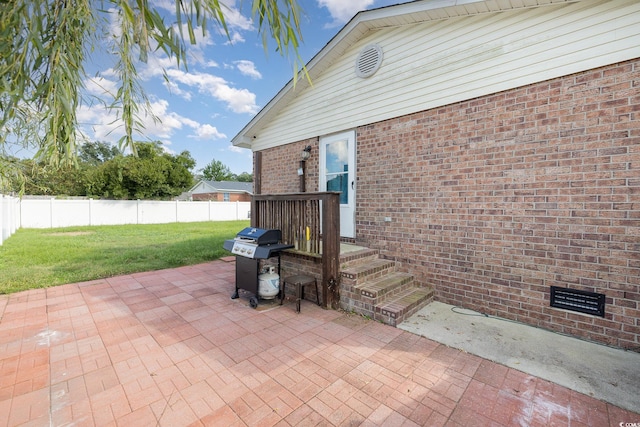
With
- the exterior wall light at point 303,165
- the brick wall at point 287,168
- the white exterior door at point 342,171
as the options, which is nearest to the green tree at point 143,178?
the brick wall at point 287,168

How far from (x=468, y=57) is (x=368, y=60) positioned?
1808 mm

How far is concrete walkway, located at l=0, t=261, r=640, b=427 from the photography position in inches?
80.7

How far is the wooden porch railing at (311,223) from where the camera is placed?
13.4 ft

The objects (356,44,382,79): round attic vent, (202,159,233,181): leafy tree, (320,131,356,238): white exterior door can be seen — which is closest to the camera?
→ (356,44,382,79): round attic vent

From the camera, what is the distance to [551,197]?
3.42 metres

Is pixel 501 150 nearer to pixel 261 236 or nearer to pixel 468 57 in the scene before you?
pixel 468 57

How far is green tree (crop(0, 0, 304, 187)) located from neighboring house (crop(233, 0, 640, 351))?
3.37 m

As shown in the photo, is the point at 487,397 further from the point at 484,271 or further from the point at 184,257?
the point at 184,257

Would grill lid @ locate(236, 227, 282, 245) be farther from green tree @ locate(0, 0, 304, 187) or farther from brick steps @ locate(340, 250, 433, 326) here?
green tree @ locate(0, 0, 304, 187)

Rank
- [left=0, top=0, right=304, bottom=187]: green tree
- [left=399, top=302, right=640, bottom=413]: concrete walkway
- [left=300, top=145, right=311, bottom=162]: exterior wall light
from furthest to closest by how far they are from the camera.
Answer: [left=300, top=145, right=311, bottom=162]: exterior wall light < [left=399, top=302, right=640, bottom=413]: concrete walkway < [left=0, top=0, right=304, bottom=187]: green tree

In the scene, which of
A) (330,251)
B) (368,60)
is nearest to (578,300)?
(330,251)

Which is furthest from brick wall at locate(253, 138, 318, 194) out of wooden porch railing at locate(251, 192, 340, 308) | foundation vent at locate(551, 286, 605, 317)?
foundation vent at locate(551, 286, 605, 317)

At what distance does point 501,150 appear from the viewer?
3801mm

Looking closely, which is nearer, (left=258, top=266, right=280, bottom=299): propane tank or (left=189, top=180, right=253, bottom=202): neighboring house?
(left=258, top=266, right=280, bottom=299): propane tank
